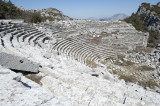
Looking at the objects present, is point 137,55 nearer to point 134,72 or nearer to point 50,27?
point 134,72

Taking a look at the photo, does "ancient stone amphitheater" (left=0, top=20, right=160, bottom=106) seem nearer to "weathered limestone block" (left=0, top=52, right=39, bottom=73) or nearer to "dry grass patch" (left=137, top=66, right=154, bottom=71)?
"weathered limestone block" (left=0, top=52, right=39, bottom=73)

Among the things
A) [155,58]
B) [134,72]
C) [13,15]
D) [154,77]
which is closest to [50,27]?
[13,15]

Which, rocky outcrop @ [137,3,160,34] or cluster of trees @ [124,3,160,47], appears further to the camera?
rocky outcrop @ [137,3,160,34]

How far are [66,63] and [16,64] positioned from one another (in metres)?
4.55

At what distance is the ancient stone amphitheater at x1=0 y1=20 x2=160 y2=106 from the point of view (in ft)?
9.07

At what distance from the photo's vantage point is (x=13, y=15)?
70.3 feet

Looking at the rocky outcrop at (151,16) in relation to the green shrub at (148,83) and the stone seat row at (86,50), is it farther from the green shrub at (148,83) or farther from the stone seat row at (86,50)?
the green shrub at (148,83)

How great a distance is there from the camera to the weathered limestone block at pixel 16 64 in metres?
4.28

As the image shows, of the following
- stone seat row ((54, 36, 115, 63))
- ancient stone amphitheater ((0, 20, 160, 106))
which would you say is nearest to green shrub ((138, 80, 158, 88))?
ancient stone amphitheater ((0, 20, 160, 106))

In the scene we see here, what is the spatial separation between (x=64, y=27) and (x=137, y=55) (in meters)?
10.8

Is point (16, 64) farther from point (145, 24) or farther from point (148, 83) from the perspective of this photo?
point (145, 24)

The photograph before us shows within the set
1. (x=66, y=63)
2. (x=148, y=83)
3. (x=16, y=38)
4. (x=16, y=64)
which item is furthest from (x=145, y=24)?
(x=16, y=64)

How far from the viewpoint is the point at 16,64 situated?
4.47 meters

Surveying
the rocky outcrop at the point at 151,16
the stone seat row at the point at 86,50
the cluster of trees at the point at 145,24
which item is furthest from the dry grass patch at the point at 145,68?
the rocky outcrop at the point at 151,16
